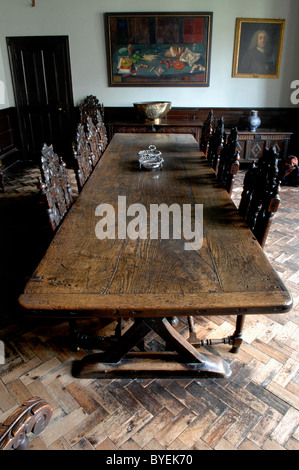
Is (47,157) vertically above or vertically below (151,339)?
above

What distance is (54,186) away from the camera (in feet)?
5.94

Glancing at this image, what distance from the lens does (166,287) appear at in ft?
3.81

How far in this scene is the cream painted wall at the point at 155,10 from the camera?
490 centimetres

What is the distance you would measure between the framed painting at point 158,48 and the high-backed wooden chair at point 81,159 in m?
2.98

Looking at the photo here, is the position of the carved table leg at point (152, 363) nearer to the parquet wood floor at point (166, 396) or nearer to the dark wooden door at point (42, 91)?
the parquet wood floor at point (166, 396)

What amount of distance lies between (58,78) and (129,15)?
1440 mm

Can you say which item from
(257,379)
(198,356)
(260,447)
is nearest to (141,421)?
(198,356)

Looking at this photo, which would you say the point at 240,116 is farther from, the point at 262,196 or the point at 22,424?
the point at 22,424

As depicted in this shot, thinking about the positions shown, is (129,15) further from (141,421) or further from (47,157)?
(141,421)

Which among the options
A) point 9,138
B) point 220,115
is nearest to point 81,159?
point 220,115

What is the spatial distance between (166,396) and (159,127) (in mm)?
4317

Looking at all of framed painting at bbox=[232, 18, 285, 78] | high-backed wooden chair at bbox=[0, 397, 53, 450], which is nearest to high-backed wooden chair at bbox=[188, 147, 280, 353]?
high-backed wooden chair at bbox=[0, 397, 53, 450]
